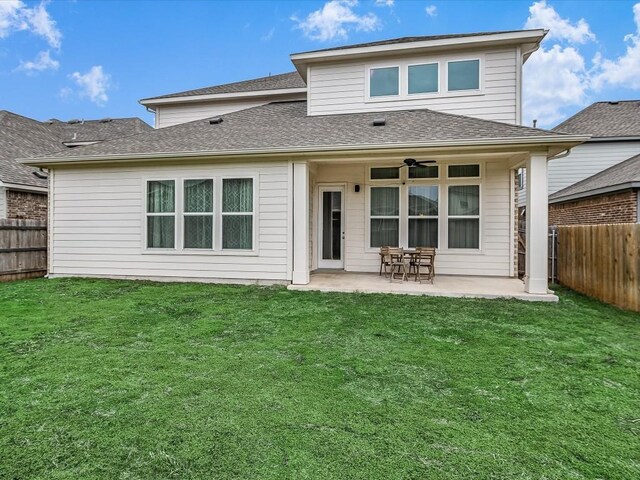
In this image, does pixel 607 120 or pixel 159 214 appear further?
pixel 607 120

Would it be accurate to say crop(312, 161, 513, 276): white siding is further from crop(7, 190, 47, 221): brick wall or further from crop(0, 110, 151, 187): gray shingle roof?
crop(0, 110, 151, 187): gray shingle roof

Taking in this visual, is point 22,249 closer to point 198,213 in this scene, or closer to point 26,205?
point 26,205

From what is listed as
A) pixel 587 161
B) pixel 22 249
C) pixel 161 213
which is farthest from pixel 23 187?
pixel 587 161

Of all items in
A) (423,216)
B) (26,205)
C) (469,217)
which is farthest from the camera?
(26,205)

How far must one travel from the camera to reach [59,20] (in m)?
18.5

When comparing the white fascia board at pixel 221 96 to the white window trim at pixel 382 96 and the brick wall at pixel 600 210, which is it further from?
the brick wall at pixel 600 210

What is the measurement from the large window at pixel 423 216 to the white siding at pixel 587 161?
900 cm

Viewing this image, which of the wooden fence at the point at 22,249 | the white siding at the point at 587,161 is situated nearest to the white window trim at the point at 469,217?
the white siding at the point at 587,161

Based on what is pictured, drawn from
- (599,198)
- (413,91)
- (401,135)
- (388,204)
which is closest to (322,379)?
(401,135)

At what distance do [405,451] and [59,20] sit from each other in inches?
971

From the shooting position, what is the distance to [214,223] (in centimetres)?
796

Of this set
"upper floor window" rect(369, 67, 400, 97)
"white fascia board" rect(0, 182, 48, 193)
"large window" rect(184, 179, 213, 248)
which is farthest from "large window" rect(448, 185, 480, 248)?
"white fascia board" rect(0, 182, 48, 193)

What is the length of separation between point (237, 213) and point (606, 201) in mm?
10467

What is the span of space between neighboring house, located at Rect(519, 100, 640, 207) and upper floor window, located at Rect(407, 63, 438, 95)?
8597mm
